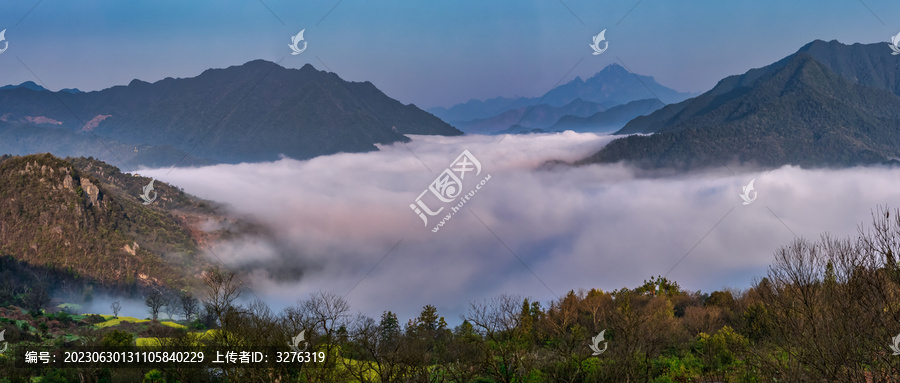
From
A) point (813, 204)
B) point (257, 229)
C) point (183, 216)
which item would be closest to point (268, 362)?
point (183, 216)

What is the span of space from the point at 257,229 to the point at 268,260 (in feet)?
59.0

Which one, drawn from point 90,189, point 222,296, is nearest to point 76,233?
point 90,189

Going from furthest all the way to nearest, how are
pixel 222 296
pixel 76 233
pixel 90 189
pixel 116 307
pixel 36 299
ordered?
1. pixel 90 189
2. pixel 76 233
3. pixel 116 307
4. pixel 36 299
5. pixel 222 296

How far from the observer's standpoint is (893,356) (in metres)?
19.1

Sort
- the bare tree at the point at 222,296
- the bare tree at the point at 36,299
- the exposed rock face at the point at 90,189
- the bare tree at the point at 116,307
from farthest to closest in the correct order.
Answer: the exposed rock face at the point at 90,189
the bare tree at the point at 116,307
the bare tree at the point at 36,299
the bare tree at the point at 222,296

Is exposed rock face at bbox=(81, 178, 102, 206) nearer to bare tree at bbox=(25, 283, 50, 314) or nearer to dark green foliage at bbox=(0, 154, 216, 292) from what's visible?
dark green foliage at bbox=(0, 154, 216, 292)

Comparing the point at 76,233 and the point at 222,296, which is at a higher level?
the point at 76,233

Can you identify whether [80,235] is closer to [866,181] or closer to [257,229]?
[257,229]

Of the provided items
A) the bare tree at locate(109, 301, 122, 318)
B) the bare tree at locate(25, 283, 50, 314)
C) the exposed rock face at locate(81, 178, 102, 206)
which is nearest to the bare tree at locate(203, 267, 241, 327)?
the bare tree at locate(25, 283, 50, 314)

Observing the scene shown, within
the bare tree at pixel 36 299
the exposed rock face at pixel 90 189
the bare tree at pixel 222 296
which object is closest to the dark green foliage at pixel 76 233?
the exposed rock face at pixel 90 189

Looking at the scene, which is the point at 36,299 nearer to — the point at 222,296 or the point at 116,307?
the point at 116,307

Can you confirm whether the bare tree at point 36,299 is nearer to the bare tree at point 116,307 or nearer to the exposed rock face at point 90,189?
the bare tree at point 116,307

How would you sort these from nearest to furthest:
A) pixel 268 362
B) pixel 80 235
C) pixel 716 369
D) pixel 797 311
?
1. pixel 797 311
2. pixel 268 362
3. pixel 716 369
4. pixel 80 235

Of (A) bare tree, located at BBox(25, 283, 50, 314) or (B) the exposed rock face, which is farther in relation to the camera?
(B) the exposed rock face
